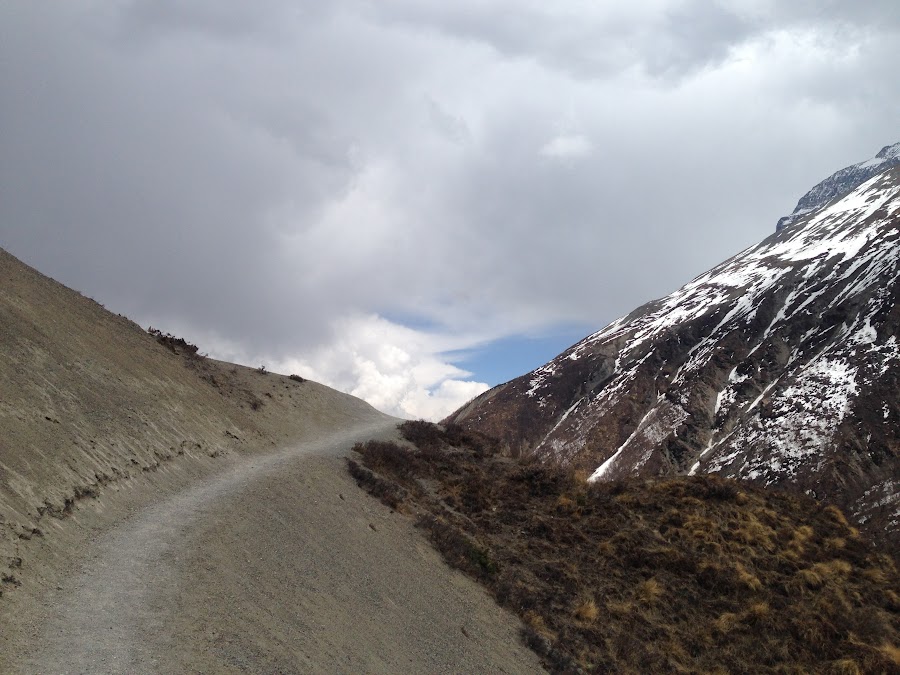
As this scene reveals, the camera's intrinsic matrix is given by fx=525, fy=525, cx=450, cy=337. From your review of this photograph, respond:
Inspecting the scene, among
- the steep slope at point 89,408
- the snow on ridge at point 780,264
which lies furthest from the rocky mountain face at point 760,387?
the steep slope at point 89,408

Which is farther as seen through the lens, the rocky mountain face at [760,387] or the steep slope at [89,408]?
the rocky mountain face at [760,387]

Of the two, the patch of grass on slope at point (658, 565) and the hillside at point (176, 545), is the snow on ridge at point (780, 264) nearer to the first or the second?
the patch of grass on slope at point (658, 565)

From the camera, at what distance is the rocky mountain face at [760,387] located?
71.0 m

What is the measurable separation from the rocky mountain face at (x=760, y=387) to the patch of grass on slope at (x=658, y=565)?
26.5 meters

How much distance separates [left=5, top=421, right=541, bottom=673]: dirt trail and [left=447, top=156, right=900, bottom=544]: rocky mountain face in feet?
121

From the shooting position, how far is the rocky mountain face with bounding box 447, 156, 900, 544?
71.0 meters

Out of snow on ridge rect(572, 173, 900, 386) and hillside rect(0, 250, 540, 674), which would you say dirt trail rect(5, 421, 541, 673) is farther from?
snow on ridge rect(572, 173, 900, 386)

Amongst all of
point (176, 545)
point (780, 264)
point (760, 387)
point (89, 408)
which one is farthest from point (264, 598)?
point (780, 264)

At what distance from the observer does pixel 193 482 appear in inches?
640

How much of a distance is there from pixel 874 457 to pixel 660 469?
29.4 metres

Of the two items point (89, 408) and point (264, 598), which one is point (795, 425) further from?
point (89, 408)

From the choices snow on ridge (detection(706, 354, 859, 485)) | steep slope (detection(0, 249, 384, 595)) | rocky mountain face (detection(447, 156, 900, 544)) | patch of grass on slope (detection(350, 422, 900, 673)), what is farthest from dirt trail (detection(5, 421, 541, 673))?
snow on ridge (detection(706, 354, 859, 485))

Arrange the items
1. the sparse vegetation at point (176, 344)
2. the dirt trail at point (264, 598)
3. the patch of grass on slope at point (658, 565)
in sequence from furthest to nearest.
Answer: the sparse vegetation at point (176, 344), the patch of grass on slope at point (658, 565), the dirt trail at point (264, 598)

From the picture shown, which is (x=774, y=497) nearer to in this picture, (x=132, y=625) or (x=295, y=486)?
(x=295, y=486)
